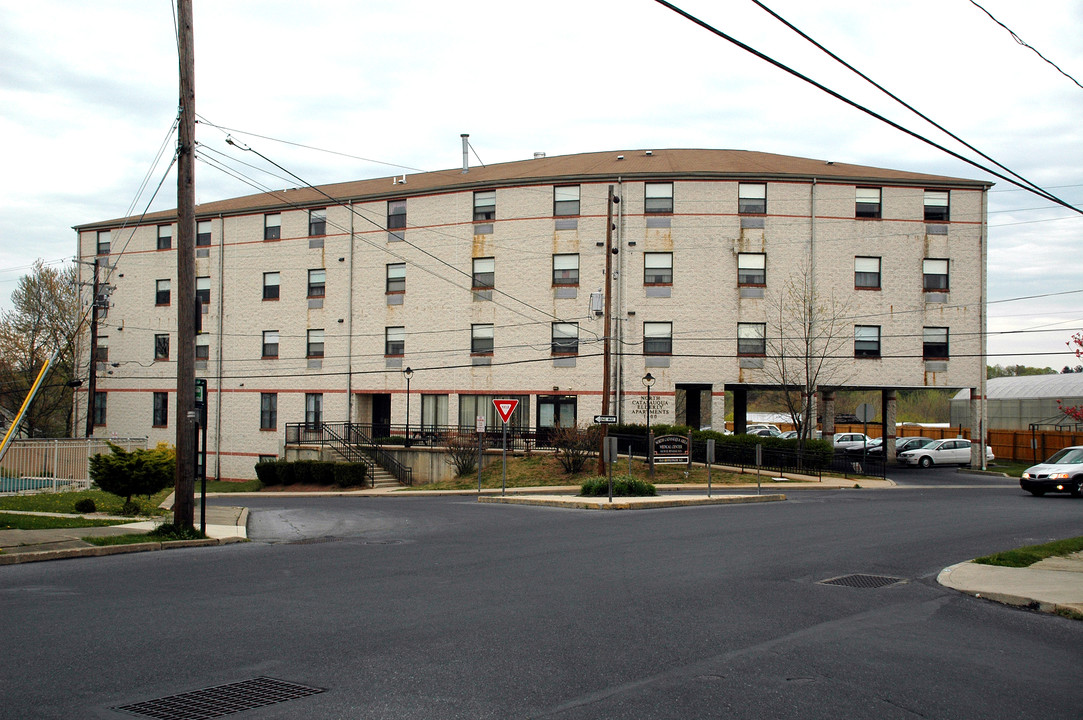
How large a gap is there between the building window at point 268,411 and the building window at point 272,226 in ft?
29.3

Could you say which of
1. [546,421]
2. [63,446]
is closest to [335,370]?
[546,421]

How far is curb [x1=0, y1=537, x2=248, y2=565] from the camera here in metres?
12.5

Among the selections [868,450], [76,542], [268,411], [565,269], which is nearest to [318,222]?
[268,411]

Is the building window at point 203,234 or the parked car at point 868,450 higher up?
the building window at point 203,234

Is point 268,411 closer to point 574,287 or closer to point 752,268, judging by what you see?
point 574,287

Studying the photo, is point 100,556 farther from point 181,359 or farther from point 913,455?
point 913,455

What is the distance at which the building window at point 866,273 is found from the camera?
1596 inches

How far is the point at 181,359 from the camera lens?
622 inches

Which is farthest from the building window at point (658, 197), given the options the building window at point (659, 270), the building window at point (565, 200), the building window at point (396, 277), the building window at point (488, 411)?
the building window at point (396, 277)

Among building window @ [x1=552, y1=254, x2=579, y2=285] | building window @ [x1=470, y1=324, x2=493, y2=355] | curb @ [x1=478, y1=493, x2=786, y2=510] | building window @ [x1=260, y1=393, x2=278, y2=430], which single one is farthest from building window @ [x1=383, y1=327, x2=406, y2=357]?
curb @ [x1=478, y1=493, x2=786, y2=510]

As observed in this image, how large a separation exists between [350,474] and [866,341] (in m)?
24.7

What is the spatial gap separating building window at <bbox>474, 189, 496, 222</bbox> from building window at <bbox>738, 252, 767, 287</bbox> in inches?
490

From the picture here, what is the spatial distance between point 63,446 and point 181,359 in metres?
15.8

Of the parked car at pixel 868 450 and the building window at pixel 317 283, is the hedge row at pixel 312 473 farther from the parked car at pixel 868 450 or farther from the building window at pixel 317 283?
the parked car at pixel 868 450
